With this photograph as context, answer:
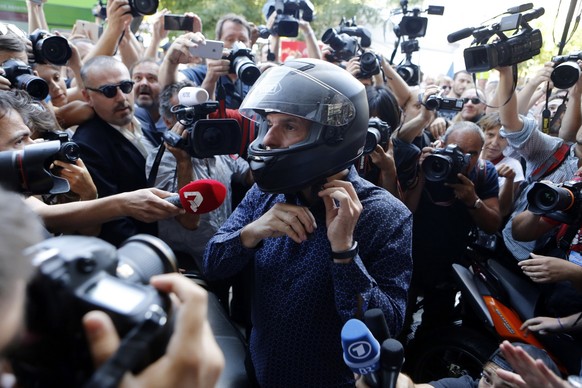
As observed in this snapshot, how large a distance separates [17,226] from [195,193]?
47.1 inches

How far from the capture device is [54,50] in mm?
3012

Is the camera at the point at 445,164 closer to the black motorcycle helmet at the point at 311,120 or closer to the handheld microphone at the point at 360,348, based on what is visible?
the black motorcycle helmet at the point at 311,120

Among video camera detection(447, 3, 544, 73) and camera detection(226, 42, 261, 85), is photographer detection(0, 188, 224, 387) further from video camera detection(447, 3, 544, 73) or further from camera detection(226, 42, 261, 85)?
video camera detection(447, 3, 544, 73)

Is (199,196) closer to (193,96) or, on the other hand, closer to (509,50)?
(193,96)

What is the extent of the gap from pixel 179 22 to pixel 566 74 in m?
3.15

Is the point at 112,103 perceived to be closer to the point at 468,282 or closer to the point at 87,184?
the point at 87,184

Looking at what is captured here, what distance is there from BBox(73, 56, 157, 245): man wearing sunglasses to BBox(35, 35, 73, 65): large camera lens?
18 cm

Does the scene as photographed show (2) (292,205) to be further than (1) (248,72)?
No

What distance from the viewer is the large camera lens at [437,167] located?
3.10 m

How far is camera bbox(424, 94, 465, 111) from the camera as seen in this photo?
3518mm

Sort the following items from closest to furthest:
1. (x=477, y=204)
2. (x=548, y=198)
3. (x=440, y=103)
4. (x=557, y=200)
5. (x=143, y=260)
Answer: (x=143, y=260), (x=557, y=200), (x=548, y=198), (x=477, y=204), (x=440, y=103)

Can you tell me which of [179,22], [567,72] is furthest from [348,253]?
[179,22]

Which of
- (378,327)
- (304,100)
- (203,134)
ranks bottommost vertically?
(203,134)

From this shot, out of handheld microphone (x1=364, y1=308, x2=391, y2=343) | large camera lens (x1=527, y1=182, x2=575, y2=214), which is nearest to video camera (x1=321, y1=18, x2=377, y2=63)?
large camera lens (x1=527, y1=182, x2=575, y2=214)
